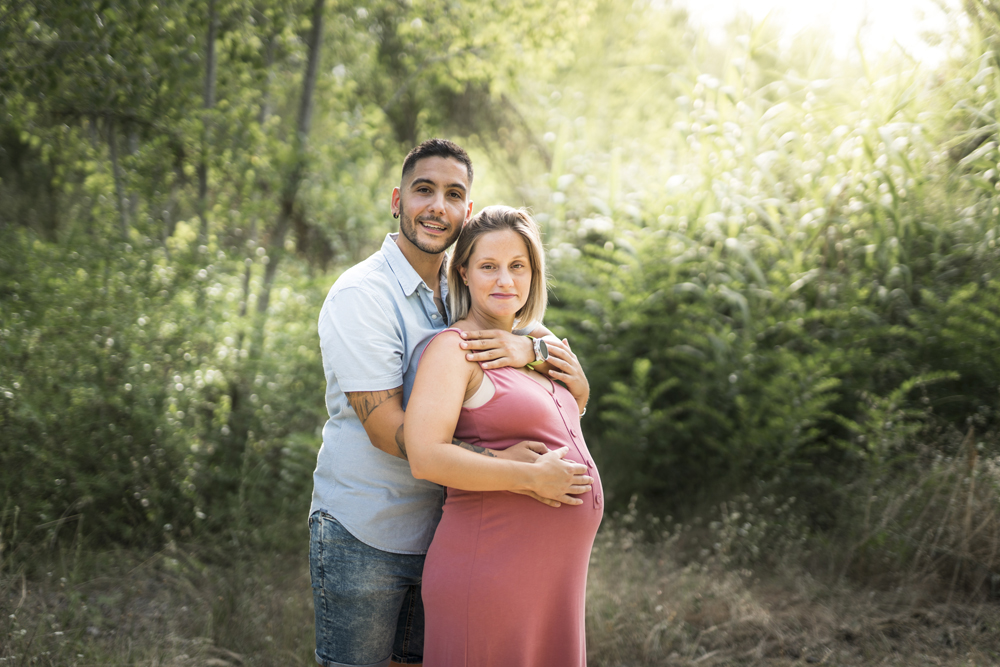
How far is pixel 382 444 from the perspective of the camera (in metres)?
1.87

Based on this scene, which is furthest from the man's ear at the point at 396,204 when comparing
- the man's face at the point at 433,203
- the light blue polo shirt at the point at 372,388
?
the light blue polo shirt at the point at 372,388

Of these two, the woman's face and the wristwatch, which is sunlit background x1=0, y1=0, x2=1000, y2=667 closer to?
the wristwatch

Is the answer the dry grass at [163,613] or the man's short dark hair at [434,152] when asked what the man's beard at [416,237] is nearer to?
the man's short dark hair at [434,152]

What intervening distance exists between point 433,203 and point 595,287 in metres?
3.33

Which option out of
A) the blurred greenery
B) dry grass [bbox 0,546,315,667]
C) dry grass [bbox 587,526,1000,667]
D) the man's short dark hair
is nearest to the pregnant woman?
the man's short dark hair

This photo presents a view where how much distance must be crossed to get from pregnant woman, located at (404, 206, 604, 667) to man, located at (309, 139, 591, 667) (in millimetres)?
62

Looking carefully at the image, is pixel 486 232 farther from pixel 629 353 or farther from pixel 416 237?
pixel 629 353

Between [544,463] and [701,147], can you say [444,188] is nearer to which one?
[544,463]

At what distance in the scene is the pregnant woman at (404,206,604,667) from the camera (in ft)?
5.70

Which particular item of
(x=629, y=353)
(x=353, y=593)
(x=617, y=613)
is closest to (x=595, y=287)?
(x=629, y=353)

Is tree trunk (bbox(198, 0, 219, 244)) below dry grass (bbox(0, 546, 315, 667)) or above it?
above

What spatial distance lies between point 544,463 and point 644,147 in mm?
5668

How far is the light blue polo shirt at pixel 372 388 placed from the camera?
6.13 feet

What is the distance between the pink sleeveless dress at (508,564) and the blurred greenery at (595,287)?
243cm
